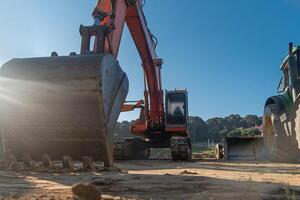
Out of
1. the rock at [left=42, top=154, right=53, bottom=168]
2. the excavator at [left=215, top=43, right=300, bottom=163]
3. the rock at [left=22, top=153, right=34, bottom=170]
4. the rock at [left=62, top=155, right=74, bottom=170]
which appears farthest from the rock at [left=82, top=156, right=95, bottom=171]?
the excavator at [left=215, top=43, right=300, bottom=163]

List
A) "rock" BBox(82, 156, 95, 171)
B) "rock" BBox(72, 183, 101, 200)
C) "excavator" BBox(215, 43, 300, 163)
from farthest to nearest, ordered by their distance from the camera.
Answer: "excavator" BBox(215, 43, 300, 163)
"rock" BBox(82, 156, 95, 171)
"rock" BBox(72, 183, 101, 200)

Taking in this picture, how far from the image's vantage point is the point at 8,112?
5.55m

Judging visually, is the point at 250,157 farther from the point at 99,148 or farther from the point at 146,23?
the point at 99,148

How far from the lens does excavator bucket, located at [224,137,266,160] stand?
44.5ft

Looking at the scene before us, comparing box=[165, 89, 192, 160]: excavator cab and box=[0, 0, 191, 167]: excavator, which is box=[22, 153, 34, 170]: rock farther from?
box=[165, 89, 192, 160]: excavator cab

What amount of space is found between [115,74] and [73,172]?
4.71ft

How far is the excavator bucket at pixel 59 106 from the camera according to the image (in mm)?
5215

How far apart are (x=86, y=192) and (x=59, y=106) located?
2676 mm

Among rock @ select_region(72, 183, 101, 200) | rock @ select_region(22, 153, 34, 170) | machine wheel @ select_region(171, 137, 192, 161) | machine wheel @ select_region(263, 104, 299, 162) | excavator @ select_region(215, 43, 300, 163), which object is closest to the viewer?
rock @ select_region(72, 183, 101, 200)

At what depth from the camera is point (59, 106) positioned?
17.6ft

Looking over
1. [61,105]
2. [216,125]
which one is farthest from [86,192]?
[216,125]

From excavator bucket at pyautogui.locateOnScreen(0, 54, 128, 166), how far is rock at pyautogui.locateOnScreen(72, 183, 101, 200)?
2.38 meters

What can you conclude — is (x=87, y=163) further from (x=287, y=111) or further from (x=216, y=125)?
(x=216, y=125)

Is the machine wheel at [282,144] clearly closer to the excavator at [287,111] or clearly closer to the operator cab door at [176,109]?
the excavator at [287,111]
